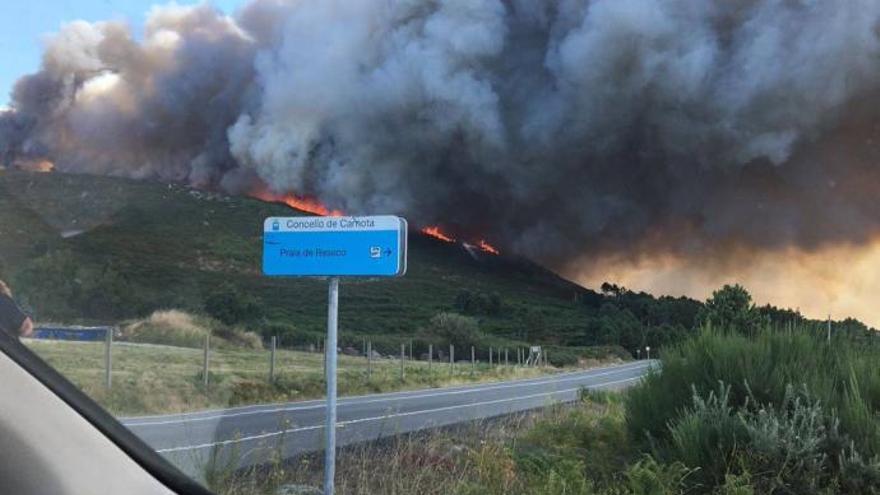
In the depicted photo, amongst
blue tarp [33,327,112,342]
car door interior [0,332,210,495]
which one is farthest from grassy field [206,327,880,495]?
car door interior [0,332,210,495]

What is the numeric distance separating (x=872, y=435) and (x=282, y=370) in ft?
26.5

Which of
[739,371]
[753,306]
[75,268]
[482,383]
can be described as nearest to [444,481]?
[739,371]

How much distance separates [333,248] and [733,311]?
7.43 m

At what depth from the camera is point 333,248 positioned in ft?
16.9

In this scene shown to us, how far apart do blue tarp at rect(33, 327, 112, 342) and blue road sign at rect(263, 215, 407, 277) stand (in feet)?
6.73

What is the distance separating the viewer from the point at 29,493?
5.03 feet

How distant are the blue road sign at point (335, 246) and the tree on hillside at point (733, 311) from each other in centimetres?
545

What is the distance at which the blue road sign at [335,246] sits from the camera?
5090 mm

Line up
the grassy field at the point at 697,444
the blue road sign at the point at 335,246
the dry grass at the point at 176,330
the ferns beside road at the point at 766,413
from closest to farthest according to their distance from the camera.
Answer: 1. the dry grass at the point at 176,330
2. the blue road sign at the point at 335,246
3. the grassy field at the point at 697,444
4. the ferns beside road at the point at 766,413

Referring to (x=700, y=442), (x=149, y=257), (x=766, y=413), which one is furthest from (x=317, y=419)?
(x=149, y=257)

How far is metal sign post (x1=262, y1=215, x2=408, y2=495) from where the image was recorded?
201 inches

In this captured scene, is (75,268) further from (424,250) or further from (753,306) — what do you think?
(753,306)

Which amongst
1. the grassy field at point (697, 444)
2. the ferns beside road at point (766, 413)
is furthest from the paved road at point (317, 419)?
the ferns beside road at point (766, 413)

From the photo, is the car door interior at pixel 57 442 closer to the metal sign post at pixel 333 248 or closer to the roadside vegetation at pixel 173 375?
the roadside vegetation at pixel 173 375
